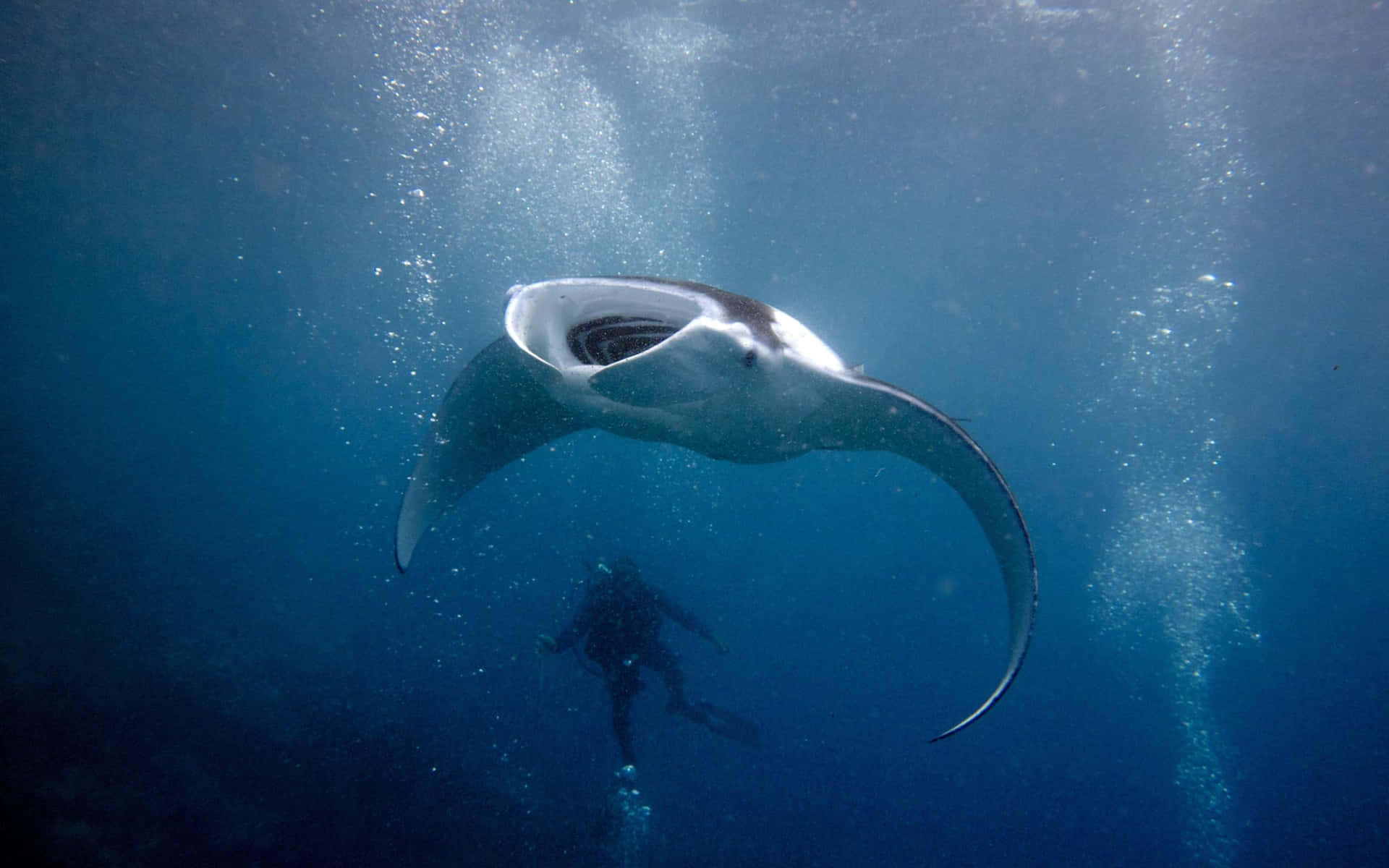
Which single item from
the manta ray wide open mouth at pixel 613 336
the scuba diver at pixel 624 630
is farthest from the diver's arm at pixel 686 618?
the manta ray wide open mouth at pixel 613 336

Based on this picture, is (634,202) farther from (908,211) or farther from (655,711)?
(655,711)

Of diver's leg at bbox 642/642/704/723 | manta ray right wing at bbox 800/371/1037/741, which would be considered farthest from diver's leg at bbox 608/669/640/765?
manta ray right wing at bbox 800/371/1037/741

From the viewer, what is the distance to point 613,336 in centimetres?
255

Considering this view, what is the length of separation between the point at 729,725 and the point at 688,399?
1156 centimetres

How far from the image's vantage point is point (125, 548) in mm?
19031

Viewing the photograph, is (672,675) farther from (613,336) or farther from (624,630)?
(613,336)

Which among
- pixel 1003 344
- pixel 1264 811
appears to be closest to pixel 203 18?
pixel 1003 344

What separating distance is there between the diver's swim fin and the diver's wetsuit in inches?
84.4

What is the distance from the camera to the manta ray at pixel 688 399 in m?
2.03

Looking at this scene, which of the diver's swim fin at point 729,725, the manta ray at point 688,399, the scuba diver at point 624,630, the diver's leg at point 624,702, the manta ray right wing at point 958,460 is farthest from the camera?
the diver's swim fin at point 729,725

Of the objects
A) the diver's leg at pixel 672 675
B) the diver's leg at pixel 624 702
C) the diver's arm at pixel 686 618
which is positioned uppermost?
the diver's arm at pixel 686 618

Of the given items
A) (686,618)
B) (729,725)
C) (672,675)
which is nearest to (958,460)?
(686,618)

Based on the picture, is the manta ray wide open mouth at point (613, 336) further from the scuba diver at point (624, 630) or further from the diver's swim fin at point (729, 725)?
the diver's swim fin at point (729, 725)

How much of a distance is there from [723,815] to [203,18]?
1080 inches
